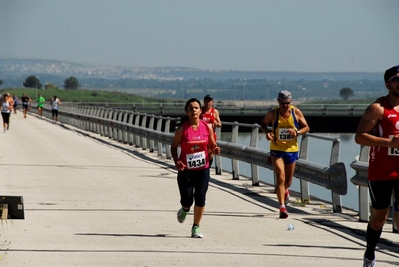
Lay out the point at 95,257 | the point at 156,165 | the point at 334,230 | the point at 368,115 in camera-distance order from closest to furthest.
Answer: the point at 368,115
the point at 95,257
the point at 334,230
the point at 156,165

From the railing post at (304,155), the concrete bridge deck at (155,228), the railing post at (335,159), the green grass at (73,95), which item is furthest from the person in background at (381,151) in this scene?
the green grass at (73,95)

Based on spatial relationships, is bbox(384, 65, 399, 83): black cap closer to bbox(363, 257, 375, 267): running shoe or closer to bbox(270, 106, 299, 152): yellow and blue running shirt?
bbox(363, 257, 375, 267): running shoe

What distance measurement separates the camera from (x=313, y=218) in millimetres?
13633

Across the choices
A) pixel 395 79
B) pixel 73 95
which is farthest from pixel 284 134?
pixel 73 95

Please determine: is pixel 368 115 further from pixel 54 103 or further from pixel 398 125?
pixel 54 103

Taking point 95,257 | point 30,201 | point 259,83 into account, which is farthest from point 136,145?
point 259,83

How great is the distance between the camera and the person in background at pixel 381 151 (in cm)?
845

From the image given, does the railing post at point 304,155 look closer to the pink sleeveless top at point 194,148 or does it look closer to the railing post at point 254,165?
the railing post at point 254,165

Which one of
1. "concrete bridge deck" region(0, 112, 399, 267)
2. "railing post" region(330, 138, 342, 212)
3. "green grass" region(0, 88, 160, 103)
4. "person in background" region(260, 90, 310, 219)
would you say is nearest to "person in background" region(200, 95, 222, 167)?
"concrete bridge deck" region(0, 112, 399, 267)

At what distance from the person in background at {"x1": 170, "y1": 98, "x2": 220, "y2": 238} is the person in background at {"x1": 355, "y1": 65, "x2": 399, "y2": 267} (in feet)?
9.93

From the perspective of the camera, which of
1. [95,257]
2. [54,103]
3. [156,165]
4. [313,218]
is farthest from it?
[54,103]

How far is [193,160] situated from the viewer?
11.3 meters

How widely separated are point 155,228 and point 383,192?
4.20 meters

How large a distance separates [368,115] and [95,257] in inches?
120
